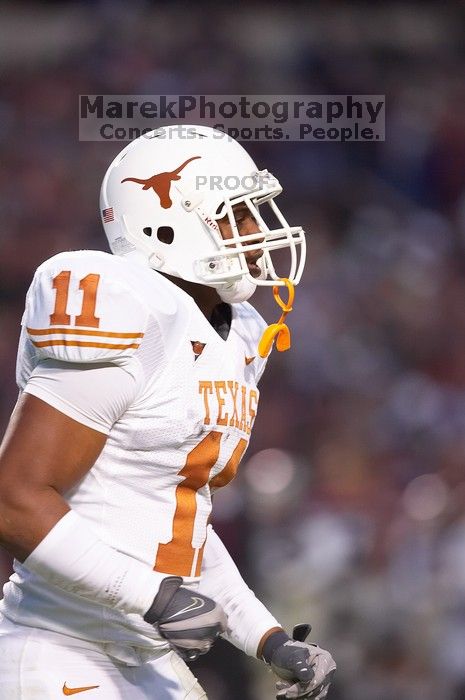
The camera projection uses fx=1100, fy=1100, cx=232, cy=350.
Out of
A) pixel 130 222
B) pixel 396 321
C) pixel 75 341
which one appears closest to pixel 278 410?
pixel 396 321

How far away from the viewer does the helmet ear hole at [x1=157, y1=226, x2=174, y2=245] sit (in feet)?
6.01

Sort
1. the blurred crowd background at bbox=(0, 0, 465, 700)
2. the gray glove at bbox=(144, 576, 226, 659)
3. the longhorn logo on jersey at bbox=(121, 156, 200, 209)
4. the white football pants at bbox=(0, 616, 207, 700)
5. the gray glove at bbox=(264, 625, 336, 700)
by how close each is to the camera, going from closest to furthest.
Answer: the gray glove at bbox=(144, 576, 226, 659) → the white football pants at bbox=(0, 616, 207, 700) → the gray glove at bbox=(264, 625, 336, 700) → the longhorn logo on jersey at bbox=(121, 156, 200, 209) → the blurred crowd background at bbox=(0, 0, 465, 700)

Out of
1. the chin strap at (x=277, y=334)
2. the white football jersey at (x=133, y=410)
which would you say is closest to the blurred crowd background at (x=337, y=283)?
the chin strap at (x=277, y=334)

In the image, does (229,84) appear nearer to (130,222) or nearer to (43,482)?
(130,222)

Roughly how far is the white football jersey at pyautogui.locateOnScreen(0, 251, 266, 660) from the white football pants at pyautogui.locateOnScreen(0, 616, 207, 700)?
0.02 m

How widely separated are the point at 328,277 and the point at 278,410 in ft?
1.74

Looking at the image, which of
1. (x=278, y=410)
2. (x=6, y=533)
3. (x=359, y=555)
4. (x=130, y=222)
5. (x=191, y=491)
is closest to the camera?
(x=6, y=533)

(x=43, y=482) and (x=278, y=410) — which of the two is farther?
(x=278, y=410)

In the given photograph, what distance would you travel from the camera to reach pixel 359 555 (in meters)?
3.42

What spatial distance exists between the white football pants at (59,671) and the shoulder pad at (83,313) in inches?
16.4

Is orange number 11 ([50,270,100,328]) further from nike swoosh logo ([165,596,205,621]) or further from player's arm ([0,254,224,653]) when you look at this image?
nike swoosh logo ([165,596,205,621])

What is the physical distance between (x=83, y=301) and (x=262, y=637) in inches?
27.0

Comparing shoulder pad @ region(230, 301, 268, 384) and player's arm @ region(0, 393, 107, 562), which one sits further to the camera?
shoulder pad @ region(230, 301, 268, 384)

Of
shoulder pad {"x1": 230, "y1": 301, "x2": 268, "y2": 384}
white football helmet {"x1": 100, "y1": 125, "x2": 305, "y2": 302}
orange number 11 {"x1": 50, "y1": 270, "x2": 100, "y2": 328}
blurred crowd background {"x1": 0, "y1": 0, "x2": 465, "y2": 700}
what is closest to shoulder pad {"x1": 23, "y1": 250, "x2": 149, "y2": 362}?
orange number 11 {"x1": 50, "y1": 270, "x2": 100, "y2": 328}
